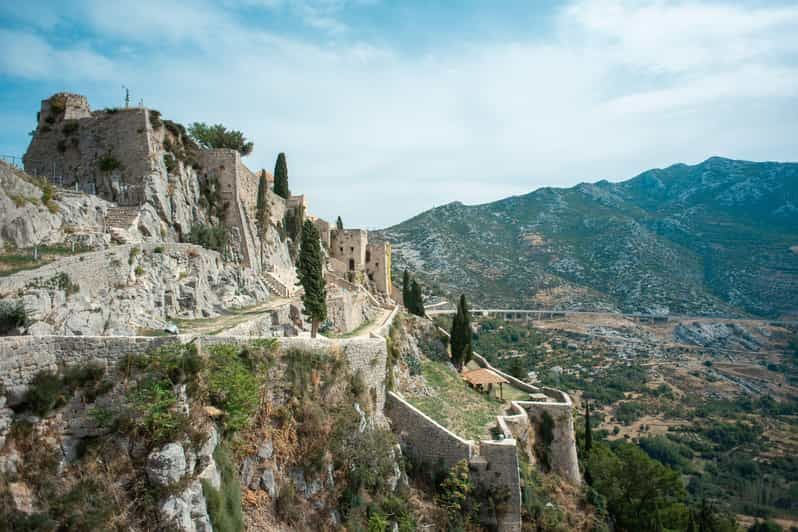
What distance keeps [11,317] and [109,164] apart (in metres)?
16.2

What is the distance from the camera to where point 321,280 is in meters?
24.5

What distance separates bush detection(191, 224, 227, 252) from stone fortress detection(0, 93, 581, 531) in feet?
1.63

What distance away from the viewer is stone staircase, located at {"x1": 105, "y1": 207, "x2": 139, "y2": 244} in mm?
22125

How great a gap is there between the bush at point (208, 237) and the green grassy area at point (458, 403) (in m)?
13.9

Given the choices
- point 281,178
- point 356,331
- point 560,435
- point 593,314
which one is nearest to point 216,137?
point 281,178

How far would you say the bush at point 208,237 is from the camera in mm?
27172

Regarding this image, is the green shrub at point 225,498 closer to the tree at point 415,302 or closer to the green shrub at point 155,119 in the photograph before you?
the green shrub at point 155,119

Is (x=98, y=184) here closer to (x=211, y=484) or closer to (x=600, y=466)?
(x=211, y=484)

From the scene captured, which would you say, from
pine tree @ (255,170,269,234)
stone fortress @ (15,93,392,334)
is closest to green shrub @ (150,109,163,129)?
stone fortress @ (15,93,392,334)

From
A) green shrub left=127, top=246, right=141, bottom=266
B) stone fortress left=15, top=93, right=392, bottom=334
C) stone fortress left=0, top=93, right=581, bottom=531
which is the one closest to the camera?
stone fortress left=0, top=93, right=581, bottom=531

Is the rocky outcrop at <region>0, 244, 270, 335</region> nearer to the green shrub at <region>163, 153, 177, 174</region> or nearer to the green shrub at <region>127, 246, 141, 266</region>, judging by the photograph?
the green shrub at <region>127, 246, 141, 266</region>

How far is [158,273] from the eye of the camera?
21016mm

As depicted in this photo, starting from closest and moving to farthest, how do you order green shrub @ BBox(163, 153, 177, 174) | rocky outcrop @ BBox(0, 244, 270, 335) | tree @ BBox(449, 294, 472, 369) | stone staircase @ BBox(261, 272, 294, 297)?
rocky outcrop @ BBox(0, 244, 270, 335)
green shrub @ BBox(163, 153, 177, 174)
stone staircase @ BBox(261, 272, 294, 297)
tree @ BBox(449, 294, 472, 369)

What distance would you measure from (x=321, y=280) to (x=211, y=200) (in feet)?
37.7
